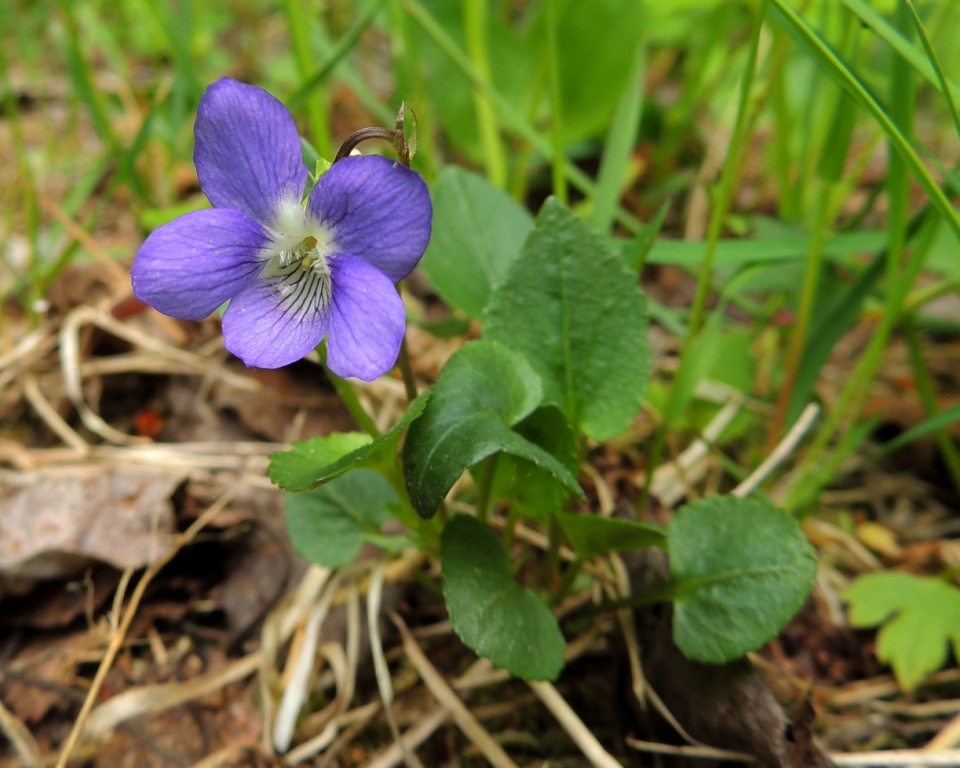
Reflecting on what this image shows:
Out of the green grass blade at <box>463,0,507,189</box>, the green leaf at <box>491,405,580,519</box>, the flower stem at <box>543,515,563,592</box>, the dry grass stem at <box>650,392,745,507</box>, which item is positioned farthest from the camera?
the green grass blade at <box>463,0,507,189</box>

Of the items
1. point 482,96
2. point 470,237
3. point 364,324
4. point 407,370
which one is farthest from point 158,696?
point 482,96

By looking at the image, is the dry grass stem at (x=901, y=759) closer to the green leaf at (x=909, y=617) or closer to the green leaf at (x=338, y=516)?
the green leaf at (x=909, y=617)

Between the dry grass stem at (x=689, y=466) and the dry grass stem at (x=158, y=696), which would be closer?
the dry grass stem at (x=158, y=696)

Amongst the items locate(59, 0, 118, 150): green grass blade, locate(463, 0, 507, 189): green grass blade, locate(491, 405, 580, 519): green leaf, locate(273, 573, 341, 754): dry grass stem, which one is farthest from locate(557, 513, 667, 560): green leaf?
locate(59, 0, 118, 150): green grass blade

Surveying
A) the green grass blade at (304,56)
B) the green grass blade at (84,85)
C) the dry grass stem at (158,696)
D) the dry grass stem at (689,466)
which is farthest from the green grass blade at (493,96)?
the dry grass stem at (158,696)

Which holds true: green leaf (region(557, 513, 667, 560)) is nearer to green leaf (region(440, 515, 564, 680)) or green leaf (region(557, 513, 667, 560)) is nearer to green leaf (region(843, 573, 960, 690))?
green leaf (region(440, 515, 564, 680))

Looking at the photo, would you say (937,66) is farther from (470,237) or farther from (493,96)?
(493,96)

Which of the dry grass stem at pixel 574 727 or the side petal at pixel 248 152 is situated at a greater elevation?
the side petal at pixel 248 152

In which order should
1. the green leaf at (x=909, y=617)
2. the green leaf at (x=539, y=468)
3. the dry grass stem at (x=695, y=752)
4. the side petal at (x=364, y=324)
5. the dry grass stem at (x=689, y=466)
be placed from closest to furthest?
the side petal at (x=364, y=324) < the green leaf at (x=539, y=468) < the dry grass stem at (x=695, y=752) < the green leaf at (x=909, y=617) < the dry grass stem at (x=689, y=466)
